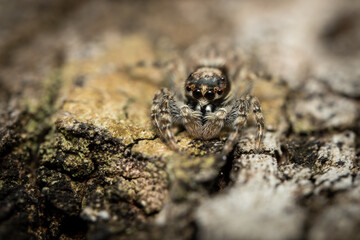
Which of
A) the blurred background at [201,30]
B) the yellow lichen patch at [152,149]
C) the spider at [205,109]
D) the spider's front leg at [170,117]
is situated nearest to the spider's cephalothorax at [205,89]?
the spider at [205,109]

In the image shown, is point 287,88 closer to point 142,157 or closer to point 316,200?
point 316,200

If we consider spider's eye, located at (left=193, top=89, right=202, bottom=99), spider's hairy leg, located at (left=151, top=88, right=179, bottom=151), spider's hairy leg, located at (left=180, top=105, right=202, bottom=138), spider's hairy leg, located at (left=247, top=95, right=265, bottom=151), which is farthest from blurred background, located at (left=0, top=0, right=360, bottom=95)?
spider's hairy leg, located at (left=151, top=88, right=179, bottom=151)

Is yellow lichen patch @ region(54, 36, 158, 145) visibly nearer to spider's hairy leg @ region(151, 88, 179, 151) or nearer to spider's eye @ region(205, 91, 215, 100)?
spider's hairy leg @ region(151, 88, 179, 151)

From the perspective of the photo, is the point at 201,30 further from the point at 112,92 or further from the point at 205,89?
the point at 205,89

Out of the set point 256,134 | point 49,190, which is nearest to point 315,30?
point 256,134

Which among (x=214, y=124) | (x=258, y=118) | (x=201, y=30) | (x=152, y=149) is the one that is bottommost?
(x=152, y=149)

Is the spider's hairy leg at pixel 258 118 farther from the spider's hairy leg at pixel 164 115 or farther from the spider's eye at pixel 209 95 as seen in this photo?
the spider's hairy leg at pixel 164 115

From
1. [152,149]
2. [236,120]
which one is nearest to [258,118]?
[236,120]
